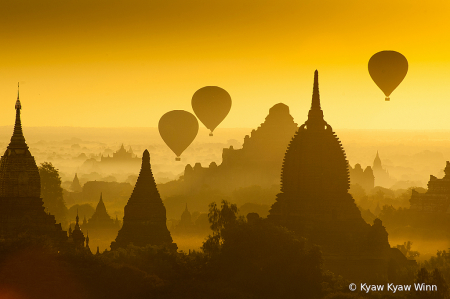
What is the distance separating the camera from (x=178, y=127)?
15325 centimetres

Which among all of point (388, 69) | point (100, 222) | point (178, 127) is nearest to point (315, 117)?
point (388, 69)

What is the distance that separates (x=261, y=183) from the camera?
182250mm

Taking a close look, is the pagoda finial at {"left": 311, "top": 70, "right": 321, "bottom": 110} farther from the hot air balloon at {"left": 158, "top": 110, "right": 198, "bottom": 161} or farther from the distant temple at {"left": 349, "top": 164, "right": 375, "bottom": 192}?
the distant temple at {"left": 349, "top": 164, "right": 375, "bottom": 192}

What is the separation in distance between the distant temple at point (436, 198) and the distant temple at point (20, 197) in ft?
217

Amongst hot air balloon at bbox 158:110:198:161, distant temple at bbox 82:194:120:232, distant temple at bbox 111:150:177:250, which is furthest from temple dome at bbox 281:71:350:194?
hot air balloon at bbox 158:110:198:161

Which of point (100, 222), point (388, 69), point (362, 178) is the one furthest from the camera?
point (362, 178)

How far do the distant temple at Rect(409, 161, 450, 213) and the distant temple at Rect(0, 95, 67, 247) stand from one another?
217 ft

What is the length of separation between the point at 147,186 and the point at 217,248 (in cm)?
1307

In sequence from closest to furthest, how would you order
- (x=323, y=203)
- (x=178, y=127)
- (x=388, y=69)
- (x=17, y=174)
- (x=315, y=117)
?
(x=17, y=174)
(x=323, y=203)
(x=315, y=117)
(x=388, y=69)
(x=178, y=127)

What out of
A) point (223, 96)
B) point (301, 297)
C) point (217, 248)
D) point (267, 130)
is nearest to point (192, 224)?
point (223, 96)

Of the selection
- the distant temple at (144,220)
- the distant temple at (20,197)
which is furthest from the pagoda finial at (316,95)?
the distant temple at (20,197)

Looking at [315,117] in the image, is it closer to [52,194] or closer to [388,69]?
[388,69]

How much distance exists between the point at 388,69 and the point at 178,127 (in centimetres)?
4356

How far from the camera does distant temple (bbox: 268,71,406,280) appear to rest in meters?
86.9
